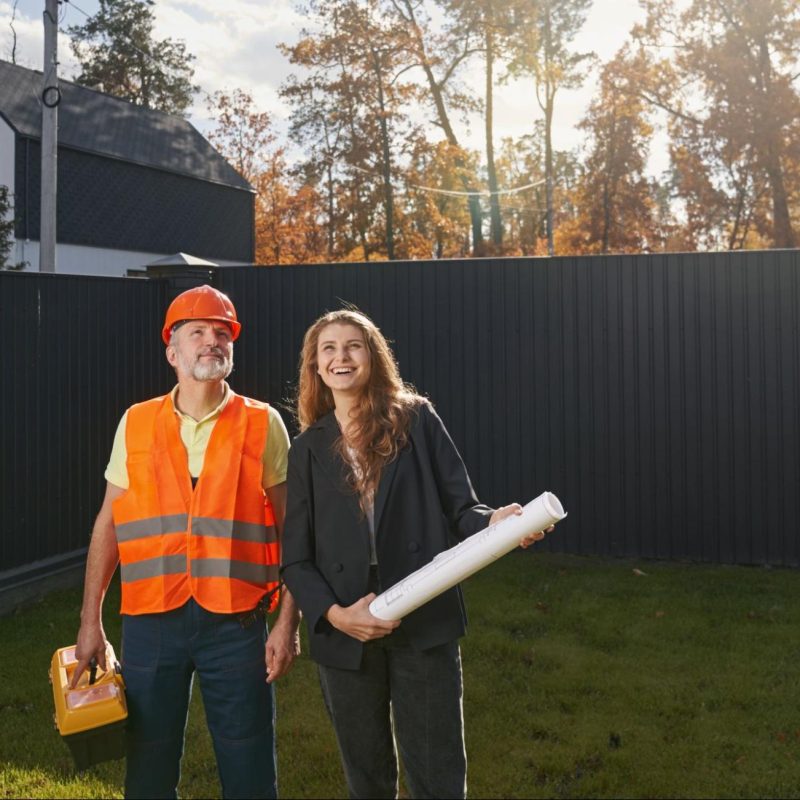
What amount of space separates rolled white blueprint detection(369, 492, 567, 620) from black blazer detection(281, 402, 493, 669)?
0.14 metres

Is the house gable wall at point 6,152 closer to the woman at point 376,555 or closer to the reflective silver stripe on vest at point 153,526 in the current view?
the reflective silver stripe on vest at point 153,526

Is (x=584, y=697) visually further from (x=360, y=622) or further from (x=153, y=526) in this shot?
(x=153, y=526)

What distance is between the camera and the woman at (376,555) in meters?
2.76

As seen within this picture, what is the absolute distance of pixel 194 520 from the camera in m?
3.02

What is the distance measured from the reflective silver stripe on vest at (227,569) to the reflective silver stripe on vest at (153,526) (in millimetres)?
137

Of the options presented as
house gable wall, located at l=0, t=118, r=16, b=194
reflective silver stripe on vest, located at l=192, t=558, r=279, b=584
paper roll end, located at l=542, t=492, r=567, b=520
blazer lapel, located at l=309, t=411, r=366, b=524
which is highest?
house gable wall, located at l=0, t=118, r=16, b=194

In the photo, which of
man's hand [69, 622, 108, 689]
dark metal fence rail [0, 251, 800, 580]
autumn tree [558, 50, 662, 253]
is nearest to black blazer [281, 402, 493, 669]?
man's hand [69, 622, 108, 689]

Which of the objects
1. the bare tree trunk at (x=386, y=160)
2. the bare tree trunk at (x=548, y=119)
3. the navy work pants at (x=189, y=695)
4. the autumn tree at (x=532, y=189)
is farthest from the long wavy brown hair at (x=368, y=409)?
the autumn tree at (x=532, y=189)

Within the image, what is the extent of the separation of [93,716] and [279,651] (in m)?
0.57

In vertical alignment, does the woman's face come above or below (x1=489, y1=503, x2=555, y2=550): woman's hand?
above

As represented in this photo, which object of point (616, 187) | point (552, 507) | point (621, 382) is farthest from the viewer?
point (616, 187)

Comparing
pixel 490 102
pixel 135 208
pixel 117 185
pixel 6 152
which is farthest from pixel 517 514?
pixel 490 102

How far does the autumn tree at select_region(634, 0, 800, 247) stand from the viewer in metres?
24.0

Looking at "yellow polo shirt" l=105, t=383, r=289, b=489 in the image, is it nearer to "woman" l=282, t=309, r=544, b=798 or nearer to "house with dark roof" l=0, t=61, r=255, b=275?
"woman" l=282, t=309, r=544, b=798
